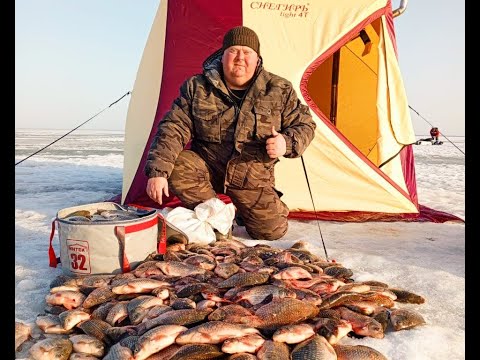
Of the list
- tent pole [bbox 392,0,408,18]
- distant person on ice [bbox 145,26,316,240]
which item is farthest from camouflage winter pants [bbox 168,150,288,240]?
tent pole [bbox 392,0,408,18]

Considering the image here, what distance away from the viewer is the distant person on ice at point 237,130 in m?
3.62

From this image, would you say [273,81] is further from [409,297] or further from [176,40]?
[409,297]

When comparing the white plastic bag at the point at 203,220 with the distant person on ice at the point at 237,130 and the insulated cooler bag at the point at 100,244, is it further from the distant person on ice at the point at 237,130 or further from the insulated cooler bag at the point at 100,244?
the insulated cooler bag at the point at 100,244

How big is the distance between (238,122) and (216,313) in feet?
6.35

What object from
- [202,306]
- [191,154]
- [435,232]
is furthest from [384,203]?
[202,306]

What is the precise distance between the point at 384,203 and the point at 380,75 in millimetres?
1522

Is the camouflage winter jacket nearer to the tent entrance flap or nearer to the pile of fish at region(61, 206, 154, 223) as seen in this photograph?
the pile of fish at region(61, 206, 154, 223)

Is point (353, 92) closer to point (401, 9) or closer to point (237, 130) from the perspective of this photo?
point (401, 9)

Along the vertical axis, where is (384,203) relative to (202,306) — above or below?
above

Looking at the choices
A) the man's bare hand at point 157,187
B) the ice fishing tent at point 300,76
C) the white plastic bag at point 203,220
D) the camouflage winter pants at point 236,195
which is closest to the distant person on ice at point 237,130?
the camouflage winter pants at point 236,195

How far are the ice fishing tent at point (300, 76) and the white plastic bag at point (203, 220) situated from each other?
0.99 m

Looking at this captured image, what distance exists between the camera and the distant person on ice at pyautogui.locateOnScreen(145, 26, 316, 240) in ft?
11.9

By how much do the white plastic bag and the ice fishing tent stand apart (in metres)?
0.99
